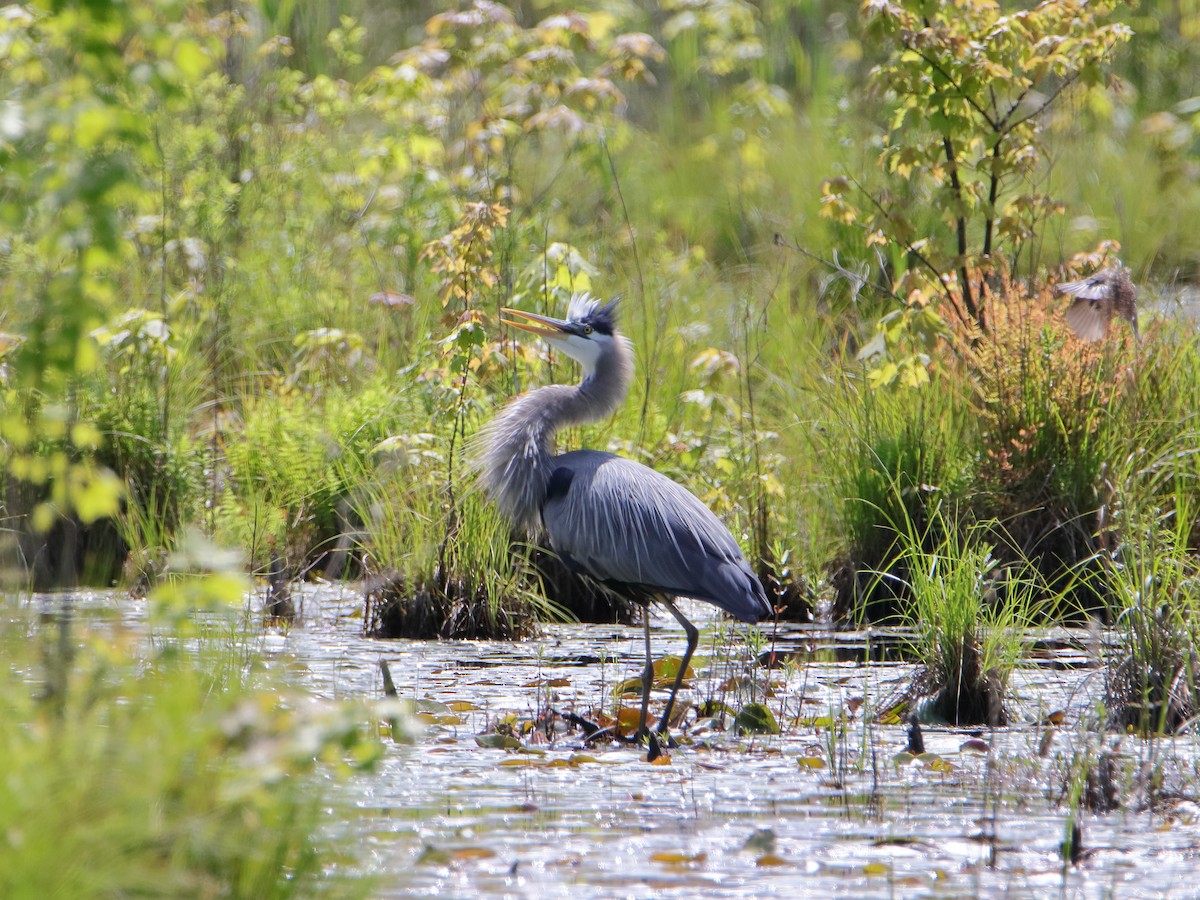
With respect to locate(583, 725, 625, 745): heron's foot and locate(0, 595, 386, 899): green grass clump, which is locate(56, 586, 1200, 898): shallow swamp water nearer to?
locate(583, 725, 625, 745): heron's foot

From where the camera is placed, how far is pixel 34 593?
715cm

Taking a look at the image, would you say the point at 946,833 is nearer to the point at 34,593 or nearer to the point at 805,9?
the point at 34,593

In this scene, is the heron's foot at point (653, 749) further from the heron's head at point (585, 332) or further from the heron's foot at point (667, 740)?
the heron's head at point (585, 332)

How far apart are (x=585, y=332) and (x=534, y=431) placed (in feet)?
A: 1.71

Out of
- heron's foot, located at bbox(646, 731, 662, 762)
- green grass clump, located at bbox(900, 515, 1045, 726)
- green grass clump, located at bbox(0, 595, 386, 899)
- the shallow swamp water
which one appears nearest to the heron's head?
the shallow swamp water

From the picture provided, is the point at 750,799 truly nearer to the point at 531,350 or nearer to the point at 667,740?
the point at 667,740

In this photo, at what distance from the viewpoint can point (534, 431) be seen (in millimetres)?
6309

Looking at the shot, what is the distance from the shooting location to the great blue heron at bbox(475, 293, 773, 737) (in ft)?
18.7

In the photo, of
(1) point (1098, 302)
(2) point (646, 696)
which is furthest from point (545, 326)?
(1) point (1098, 302)

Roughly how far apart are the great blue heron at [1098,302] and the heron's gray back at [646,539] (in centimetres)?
223

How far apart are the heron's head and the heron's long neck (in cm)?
4

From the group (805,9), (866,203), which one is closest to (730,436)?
(866,203)

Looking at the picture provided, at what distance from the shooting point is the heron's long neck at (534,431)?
624cm

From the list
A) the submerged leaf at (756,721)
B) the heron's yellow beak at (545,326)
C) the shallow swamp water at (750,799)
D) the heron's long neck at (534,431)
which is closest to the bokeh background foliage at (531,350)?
the heron's yellow beak at (545,326)
